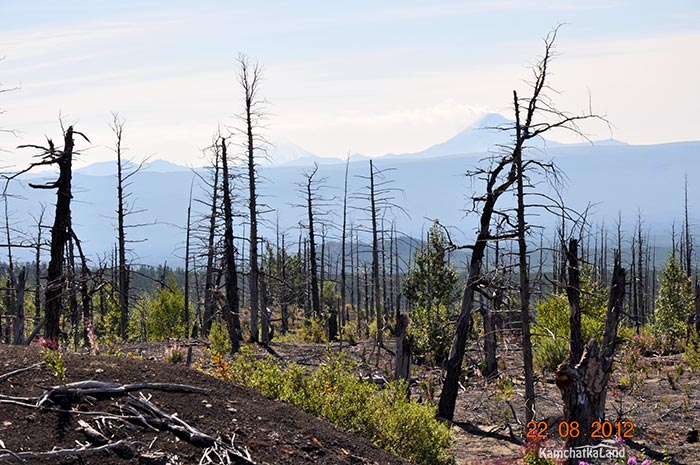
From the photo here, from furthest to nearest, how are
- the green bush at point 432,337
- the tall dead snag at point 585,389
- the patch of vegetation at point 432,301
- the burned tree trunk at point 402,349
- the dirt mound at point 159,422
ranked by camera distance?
the patch of vegetation at point 432,301
the green bush at point 432,337
the burned tree trunk at point 402,349
the tall dead snag at point 585,389
the dirt mound at point 159,422

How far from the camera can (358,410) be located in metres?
9.41

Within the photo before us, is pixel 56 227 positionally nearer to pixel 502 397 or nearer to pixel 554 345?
pixel 502 397

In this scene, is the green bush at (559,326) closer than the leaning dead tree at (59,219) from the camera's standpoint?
No

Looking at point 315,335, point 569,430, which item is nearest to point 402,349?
point 569,430

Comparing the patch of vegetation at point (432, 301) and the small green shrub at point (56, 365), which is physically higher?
the small green shrub at point (56, 365)

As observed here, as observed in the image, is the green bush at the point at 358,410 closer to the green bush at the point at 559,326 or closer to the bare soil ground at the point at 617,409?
the bare soil ground at the point at 617,409

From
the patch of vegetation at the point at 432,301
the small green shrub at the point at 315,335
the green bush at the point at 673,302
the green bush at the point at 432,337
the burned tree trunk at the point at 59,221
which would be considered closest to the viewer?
the burned tree trunk at the point at 59,221

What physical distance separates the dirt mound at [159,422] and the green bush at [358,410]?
990mm

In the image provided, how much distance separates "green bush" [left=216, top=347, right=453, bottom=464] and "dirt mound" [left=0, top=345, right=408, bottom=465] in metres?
0.99

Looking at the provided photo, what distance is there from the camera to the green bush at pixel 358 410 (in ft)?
30.6

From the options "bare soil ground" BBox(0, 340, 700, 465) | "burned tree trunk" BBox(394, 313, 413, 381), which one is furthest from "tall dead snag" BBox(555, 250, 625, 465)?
"burned tree trunk" BBox(394, 313, 413, 381)

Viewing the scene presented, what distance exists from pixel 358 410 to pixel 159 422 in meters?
3.26

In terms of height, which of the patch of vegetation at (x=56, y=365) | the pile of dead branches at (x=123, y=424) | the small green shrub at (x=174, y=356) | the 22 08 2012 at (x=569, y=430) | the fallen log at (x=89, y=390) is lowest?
the small green shrub at (x=174, y=356)

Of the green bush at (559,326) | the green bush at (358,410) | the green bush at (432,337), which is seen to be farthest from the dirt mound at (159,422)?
the green bush at (432,337)
